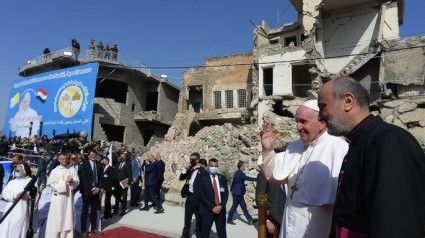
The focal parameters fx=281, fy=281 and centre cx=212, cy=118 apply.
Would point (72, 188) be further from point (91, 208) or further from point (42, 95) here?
point (42, 95)

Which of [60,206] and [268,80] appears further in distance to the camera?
[268,80]

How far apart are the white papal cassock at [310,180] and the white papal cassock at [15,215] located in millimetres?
5330

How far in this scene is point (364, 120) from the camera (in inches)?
60.9

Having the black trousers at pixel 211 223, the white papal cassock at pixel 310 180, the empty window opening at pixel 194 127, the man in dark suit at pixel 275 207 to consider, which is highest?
the empty window opening at pixel 194 127

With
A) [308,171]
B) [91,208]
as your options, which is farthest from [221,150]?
[308,171]

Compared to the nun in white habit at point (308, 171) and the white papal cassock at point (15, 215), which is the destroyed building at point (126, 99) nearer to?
the white papal cassock at point (15, 215)

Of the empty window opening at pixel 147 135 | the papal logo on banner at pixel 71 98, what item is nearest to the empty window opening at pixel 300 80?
the papal logo on banner at pixel 71 98

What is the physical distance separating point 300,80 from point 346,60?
357 centimetres

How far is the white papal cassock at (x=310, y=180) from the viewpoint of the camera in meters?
2.16

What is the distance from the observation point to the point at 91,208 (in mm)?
7160

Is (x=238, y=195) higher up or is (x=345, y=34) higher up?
(x=345, y=34)

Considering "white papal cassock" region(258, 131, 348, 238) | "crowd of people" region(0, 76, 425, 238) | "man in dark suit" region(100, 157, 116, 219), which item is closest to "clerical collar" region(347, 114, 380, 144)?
"crowd of people" region(0, 76, 425, 238)

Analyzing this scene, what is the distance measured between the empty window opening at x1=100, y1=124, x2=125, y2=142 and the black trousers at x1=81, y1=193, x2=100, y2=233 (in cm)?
2152

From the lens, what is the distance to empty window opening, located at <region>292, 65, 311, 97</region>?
70.1ft
